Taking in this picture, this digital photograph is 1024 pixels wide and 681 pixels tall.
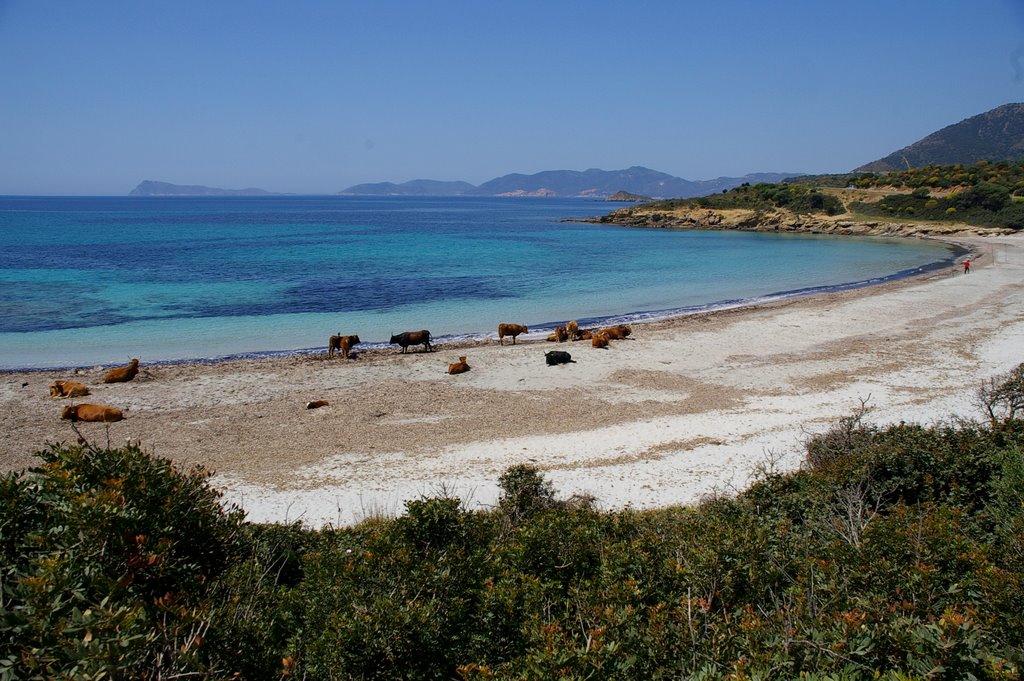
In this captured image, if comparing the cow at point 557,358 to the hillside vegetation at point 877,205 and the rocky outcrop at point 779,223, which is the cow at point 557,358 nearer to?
the rocky outcrop at point 779,223

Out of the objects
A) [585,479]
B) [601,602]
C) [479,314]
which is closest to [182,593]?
[601,602]

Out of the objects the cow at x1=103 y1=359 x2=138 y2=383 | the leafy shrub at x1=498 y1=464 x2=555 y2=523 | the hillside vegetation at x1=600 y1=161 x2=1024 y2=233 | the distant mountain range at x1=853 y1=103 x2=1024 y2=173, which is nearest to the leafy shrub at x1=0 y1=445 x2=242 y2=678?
the leafy shrub at x1=498 y1=464 x2=555 y2=523

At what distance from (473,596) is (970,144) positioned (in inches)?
7581

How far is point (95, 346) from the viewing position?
23797 mm

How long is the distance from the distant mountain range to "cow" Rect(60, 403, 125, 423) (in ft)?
551

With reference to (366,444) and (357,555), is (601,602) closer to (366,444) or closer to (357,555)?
(357,555)

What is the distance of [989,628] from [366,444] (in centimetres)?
1164

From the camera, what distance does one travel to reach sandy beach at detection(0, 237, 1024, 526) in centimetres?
1169

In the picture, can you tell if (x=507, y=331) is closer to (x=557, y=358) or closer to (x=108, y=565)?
(x=557, y=358)

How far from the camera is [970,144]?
154 meters

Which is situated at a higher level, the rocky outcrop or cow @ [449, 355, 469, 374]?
the rocky outcrop

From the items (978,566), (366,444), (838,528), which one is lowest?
(366,444)

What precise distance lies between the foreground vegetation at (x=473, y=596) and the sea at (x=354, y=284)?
19.4 meters

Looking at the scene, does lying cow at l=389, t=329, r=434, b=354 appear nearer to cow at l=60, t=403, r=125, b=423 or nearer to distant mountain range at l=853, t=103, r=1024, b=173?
cow at l=60, t=403, r=125, b=423
